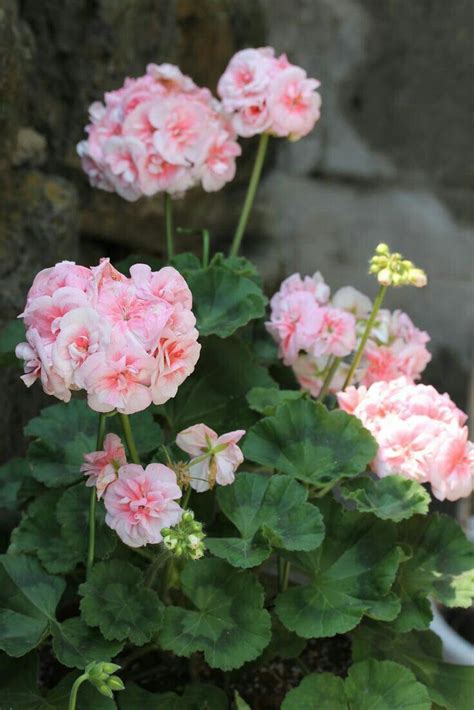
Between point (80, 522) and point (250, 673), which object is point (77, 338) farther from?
point (250, 673)

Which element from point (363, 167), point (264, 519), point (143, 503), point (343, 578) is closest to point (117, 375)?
point (143, 503)

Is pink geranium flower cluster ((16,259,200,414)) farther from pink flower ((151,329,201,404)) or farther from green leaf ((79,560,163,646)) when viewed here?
green leaf ((79,560,163,646))

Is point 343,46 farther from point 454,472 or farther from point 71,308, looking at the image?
point 71,308

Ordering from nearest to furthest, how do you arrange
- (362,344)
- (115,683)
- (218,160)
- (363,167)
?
(115,683) < (362,344) < (218,160) < (363,167)

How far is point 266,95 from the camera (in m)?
1.26

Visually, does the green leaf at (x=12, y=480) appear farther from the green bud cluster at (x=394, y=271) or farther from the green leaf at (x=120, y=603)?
the green bud cluster at (x=394, y=271)

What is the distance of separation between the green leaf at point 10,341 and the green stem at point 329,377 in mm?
357

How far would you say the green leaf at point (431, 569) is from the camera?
110cm

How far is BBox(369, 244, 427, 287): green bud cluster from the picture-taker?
42.9 inches

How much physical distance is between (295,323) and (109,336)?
404mm

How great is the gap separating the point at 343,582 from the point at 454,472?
159 mm

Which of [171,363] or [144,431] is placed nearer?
[171,363]

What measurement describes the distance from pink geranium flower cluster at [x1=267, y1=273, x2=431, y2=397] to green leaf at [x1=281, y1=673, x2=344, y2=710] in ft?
1.16

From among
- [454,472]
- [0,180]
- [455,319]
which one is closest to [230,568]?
[454,472]
